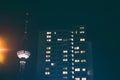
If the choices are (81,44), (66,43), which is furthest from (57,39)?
(81,44)

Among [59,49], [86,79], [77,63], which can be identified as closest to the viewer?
[86,79]

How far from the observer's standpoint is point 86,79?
5216cm

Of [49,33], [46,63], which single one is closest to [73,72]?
[46,63]

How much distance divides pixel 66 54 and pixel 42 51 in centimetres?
684

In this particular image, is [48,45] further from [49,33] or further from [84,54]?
[84,54]

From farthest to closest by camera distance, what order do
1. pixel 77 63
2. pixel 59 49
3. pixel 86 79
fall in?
pixel 59 49 < pixel 77 63 < pixel 86 79

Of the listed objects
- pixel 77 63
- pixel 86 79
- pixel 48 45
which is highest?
pixel 48 45

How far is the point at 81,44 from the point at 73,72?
7605mm

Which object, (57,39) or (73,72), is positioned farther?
(57,39)

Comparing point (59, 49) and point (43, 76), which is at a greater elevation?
point (59, 49)

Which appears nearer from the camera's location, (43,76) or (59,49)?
(43,76)

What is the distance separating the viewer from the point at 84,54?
56688 millimetres

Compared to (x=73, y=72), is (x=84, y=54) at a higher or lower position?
higher

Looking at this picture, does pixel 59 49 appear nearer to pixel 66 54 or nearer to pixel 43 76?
pixel 66 54
